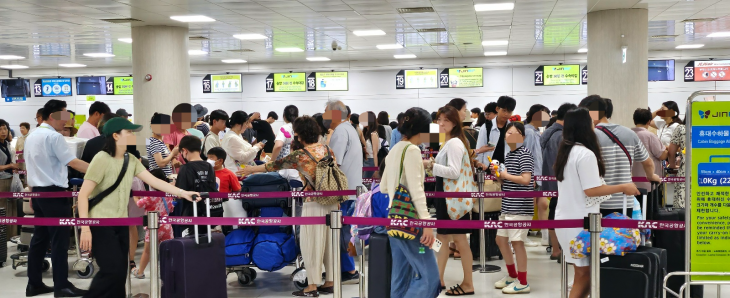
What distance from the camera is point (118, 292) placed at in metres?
5.09

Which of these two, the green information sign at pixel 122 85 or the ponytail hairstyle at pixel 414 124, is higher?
the green information sign at pixel 122 85

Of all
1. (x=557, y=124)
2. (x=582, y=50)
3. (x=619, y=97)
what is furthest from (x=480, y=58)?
(x=557, y=124)

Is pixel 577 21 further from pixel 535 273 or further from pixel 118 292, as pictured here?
pixel 118 292

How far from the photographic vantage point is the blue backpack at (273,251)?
6402 millimetres

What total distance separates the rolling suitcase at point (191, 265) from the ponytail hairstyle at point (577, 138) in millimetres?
2618

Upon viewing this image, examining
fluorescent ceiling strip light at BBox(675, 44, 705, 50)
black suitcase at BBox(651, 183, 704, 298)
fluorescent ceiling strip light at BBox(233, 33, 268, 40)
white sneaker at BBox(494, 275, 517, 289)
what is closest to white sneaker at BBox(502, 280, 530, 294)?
white sneaker at BBox(494, 275, 517, 289)

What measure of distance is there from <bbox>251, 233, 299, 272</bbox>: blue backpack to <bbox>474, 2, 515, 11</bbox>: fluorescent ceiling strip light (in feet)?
22.4

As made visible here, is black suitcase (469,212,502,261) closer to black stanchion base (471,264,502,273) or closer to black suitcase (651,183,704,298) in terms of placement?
black stanchion base (471,264,502,273)

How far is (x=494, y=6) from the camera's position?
39.2 feet

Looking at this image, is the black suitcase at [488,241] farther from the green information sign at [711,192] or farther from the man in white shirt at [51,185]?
the man in white shirt at [51,185]

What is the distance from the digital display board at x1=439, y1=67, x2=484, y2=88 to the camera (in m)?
21.9

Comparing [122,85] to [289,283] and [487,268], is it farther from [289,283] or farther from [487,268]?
[487,268]

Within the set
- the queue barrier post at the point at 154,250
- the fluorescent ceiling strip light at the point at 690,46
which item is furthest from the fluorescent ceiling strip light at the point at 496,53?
the queue barrier post at the point at 154,250

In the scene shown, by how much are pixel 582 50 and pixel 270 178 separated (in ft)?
52.8
